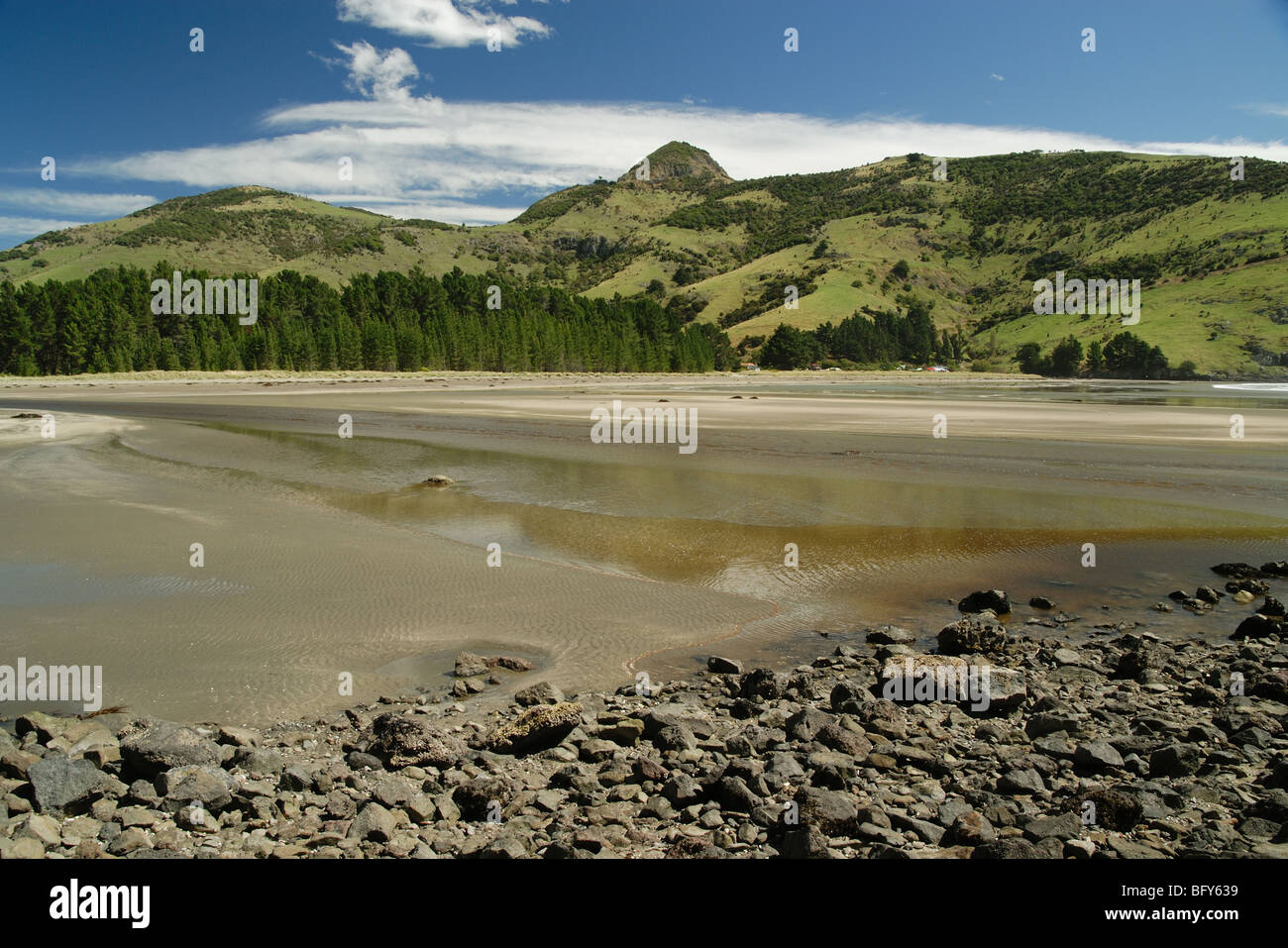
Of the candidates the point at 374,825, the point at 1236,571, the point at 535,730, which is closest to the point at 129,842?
the point at 374,825

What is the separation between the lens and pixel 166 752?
5.30 metres

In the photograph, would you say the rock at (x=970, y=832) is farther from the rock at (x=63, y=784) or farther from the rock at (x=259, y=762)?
the rock at (x=63, y=784)

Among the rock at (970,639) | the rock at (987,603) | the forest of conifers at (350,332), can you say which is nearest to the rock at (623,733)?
the rock at (970,639)

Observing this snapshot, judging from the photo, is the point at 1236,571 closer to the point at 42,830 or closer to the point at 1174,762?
the point at 1174,762

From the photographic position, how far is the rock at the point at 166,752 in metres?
5.25

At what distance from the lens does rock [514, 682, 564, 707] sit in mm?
6900

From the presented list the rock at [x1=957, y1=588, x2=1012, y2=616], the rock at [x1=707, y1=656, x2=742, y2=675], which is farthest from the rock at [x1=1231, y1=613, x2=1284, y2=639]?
the rock at [x1=707, y1=656, x2=742, y2=675]

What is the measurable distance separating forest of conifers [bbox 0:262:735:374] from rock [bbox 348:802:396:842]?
10391 centimetres

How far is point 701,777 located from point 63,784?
158 inches

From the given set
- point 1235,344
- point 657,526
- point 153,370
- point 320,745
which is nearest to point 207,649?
point 320,745

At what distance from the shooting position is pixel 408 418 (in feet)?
141

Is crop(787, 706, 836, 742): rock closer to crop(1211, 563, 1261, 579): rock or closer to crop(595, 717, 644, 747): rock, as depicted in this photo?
crop(595, 717, 644, 747): rock

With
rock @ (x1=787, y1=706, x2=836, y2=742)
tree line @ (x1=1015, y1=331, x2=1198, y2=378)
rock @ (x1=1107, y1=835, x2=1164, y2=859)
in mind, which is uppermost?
tree line @ (x1=1015, y1=331, x2=1198, y2=378)
